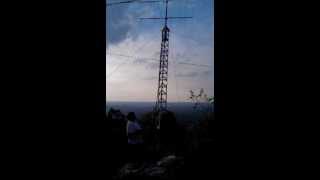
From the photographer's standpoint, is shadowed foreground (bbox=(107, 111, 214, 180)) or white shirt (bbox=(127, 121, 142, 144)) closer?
shadowed foreground (bbox=(107, 111, 214, 180))

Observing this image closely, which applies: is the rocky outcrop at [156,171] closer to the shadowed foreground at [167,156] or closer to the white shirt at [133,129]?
the shadowed foreground at [167,156]

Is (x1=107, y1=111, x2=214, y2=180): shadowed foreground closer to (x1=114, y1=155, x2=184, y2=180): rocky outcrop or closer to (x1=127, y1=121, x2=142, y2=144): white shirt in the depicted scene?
(x1=114, y1=155, x2=184, y2=180): rocky outcrop

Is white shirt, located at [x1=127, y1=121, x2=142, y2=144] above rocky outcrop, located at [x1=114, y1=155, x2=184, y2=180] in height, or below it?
above

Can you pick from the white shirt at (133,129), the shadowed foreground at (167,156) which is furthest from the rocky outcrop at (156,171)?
the white shirt at (133,129)

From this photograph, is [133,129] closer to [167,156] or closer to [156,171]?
[167,156]

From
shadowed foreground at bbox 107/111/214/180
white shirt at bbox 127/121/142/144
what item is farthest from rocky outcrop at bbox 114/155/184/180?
white shirt at bbox 127/121/142/144

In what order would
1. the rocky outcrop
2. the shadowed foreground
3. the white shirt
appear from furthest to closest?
the white shirt, the rocky outcrop, the shadowed foreground

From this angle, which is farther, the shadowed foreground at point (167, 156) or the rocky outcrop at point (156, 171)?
the rocky outcrop at point (156, 171)

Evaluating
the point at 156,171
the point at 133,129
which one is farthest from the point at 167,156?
the point at 156,171

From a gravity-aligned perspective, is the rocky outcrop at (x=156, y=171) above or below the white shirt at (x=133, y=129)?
below

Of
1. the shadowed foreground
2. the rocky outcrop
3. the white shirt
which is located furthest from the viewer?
the white shirt
